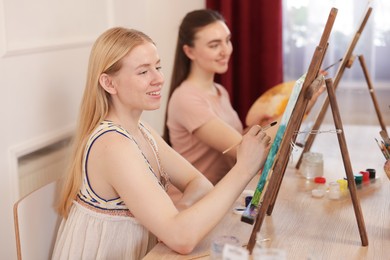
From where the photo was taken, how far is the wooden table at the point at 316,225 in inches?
56.6

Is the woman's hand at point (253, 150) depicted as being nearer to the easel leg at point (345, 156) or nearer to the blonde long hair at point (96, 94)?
the easel leg at point (345, 156)

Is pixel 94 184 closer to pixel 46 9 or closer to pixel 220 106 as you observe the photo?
pixel 46 9

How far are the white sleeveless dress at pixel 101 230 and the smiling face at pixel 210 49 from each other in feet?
2.99

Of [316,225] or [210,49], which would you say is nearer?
[316,225]

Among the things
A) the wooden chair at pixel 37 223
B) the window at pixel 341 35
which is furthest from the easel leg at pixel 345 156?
the window at pixel 341 35

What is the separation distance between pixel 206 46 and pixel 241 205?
905 millimetres

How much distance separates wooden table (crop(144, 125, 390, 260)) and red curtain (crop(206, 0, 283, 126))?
1.22 metres

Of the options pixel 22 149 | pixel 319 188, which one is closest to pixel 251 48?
pixel 319 188

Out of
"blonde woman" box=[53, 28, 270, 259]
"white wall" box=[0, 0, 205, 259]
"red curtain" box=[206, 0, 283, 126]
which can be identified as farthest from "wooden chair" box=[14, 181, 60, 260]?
"red curtain" box=[206, 0, 283, 126]

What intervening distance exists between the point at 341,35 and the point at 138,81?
1.73 metres

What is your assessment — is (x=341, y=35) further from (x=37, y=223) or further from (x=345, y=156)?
(x=37, y=223)

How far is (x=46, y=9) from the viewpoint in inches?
80.0

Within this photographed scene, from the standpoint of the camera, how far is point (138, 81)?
65.9 inches

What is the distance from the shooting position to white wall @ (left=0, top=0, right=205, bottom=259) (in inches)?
72.7
